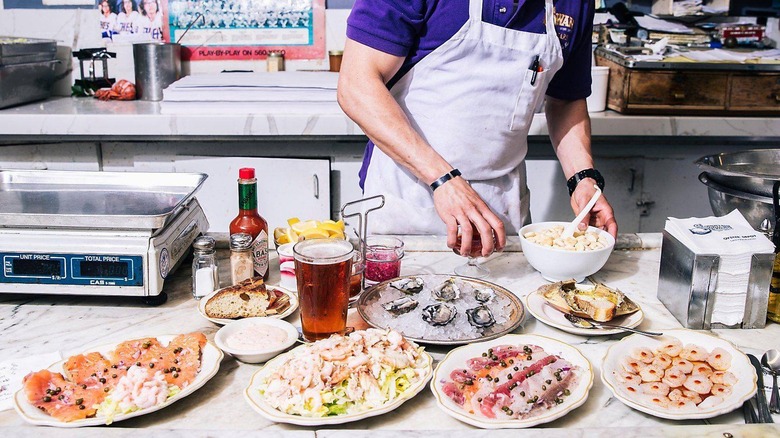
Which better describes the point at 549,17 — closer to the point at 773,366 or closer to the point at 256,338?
the point at 773,366

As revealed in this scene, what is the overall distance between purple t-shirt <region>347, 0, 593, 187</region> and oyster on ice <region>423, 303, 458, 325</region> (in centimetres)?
79

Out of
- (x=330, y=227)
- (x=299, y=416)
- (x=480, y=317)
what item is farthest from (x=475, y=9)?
(x=299, y=416)

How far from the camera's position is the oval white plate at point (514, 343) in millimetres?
1081

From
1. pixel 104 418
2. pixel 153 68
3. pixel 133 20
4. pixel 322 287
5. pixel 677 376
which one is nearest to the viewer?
pixel 104 418

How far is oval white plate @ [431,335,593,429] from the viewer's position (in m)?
1.08

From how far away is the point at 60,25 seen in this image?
3676 millimetres

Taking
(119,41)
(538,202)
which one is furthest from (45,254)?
(119,41)

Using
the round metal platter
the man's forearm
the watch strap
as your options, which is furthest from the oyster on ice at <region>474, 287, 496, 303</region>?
the man's forearm

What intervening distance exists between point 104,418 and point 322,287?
41 cm

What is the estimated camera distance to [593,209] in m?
1.92

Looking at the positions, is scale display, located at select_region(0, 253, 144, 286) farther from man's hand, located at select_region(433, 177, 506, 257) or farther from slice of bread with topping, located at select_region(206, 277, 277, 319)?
man's hand, located at select_region(433, 177, 506, 257)

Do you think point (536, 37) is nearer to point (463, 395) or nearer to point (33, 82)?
point (463, 395)

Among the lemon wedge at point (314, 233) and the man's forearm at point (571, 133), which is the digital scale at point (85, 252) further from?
the man's forearm at point (571, 133)

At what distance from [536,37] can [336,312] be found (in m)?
1.10
